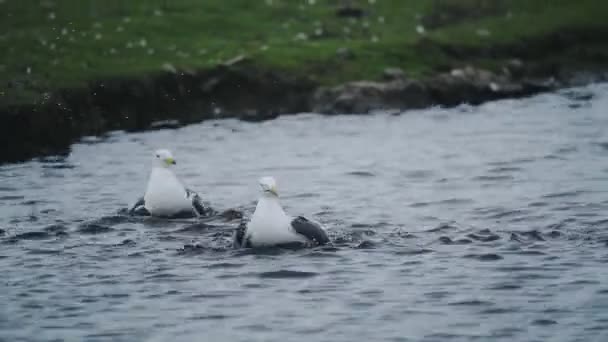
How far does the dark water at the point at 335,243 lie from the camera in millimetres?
13609

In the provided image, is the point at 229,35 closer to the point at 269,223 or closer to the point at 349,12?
the point at 349,12

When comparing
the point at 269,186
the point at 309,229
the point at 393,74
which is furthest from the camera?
the point at 393,74

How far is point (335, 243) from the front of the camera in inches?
699

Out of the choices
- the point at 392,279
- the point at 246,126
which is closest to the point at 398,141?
the point at 246,126

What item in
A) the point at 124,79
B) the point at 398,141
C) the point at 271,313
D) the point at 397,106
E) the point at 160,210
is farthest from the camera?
the point at 397,106

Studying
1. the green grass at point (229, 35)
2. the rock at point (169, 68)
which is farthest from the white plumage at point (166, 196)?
the rock at point (169, 68)

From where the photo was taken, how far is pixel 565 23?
42906 mm

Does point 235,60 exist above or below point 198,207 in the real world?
above

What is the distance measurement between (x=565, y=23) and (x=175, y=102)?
60.6 feet

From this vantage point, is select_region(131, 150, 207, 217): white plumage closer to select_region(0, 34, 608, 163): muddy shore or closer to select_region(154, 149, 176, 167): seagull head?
select_region(154, 149, 176, 167): seagull head

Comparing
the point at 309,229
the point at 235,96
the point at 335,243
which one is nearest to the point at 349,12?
the point at 235,96

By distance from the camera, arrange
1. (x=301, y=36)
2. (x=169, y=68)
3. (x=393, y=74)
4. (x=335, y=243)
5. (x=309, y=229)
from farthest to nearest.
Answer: (x=301, y=36) → (x=393, y=74) → (x=169, y=68) → (x=335, y=243) → (x=309, y=229)

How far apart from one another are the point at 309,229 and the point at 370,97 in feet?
58.3

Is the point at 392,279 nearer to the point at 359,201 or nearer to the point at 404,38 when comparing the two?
the point at 359,201
